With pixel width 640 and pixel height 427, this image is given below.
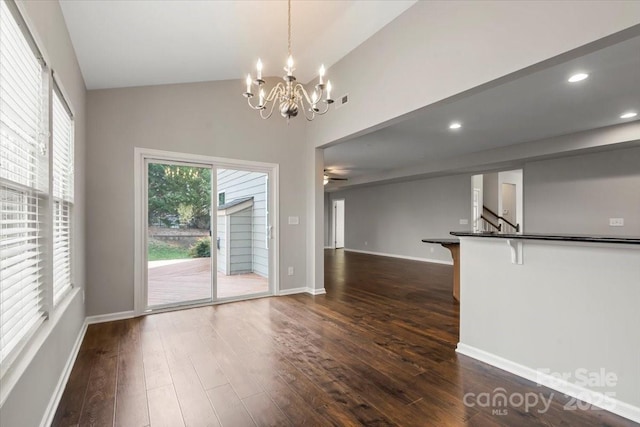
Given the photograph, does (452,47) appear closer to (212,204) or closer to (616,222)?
(212,204)

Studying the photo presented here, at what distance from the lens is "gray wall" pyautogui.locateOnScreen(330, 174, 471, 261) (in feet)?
26.2

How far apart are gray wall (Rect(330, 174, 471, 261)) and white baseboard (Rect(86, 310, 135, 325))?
23.5ft

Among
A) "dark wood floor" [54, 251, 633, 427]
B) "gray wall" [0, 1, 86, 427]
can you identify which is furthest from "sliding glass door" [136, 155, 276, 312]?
"gray wall" [0, 1, 86, 427]

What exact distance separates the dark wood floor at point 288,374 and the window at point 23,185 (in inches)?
30.3

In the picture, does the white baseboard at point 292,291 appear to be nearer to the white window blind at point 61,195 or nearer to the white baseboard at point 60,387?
the white baseboard at point 60,387

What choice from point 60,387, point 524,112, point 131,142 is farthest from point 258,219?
point 524,112

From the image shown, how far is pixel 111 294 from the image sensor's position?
3.51 meters

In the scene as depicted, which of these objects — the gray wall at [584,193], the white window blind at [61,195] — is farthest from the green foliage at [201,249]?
the gray wall at [584,193]

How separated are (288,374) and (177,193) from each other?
2819 millimetres

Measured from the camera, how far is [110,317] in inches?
138

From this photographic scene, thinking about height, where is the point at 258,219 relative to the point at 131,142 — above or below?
below

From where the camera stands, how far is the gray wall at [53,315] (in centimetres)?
131

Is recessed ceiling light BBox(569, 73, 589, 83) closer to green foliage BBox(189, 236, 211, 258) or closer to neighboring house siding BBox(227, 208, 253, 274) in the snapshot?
neighboring house siding BBox(227, 208, 253, 274)

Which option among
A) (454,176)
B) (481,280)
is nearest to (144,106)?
(481,280)
